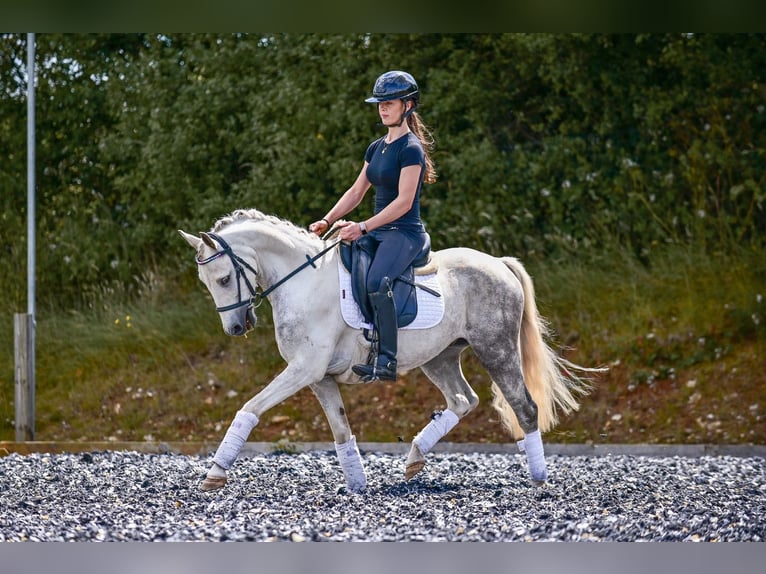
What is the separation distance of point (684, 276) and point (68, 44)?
695cm

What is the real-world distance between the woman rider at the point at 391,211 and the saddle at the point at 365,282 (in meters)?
0.04

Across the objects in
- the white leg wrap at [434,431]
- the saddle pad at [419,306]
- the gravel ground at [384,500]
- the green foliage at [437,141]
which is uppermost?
the green foliage at [437,141]

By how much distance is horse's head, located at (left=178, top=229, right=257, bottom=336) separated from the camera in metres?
5.62

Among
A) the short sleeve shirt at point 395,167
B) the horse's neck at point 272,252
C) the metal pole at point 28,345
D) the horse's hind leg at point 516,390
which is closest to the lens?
the horse's neck at point 272,252

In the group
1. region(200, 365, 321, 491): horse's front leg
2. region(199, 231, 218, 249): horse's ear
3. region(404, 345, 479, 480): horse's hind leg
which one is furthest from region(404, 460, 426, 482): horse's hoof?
region(199, 231, 218, 249): horse's ear

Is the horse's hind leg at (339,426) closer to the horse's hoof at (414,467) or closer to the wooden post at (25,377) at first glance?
the horse's hoof at (414,467)

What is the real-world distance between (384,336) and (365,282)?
0.31m

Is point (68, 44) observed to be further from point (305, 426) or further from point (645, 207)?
point (645, 207)

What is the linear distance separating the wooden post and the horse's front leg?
14.2 ft

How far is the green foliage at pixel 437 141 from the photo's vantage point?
10.4 m

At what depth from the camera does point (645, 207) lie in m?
10.4

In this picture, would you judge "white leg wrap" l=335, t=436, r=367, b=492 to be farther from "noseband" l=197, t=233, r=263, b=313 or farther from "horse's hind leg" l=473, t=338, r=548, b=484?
"noseband" l=197, t=233, r=263, b=313

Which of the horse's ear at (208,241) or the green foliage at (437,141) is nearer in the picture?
the horse's ear at (208,241)

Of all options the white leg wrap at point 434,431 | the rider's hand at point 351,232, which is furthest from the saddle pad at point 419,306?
the white leg wrap at point 434,431
